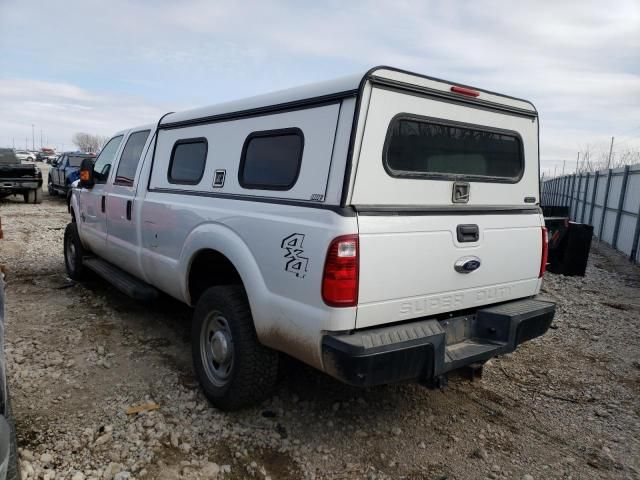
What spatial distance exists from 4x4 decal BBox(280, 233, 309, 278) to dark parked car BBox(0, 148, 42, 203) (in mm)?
16214

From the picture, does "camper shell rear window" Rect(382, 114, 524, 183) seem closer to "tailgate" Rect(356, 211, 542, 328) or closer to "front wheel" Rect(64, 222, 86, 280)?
"tailgate" Rect(356, 211, 542, 328)

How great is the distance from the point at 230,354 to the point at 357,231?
1.42 meters

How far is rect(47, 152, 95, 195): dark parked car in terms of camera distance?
17250 millimetres

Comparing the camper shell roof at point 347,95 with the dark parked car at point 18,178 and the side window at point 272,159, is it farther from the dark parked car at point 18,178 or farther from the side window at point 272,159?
the dark parked car at point 18,178

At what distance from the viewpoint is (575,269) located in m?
7.94

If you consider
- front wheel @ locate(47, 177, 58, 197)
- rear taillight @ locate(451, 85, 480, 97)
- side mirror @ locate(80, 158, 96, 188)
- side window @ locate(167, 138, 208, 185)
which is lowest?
front wheel @ locate(47, 177, 58, 197)

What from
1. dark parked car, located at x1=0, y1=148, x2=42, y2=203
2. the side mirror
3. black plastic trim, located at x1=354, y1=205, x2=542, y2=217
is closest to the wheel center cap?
black plastic trim, located at x1=354, y1=205, x2=542, y2=217

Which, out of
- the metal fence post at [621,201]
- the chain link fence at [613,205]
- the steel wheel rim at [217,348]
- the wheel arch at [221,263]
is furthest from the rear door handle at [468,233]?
the metal fence post at [621,201]

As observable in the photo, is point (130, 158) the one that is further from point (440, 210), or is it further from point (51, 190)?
point (51, 190)

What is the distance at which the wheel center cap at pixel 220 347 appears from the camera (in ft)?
10.9

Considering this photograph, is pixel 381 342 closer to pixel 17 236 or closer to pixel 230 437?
pixel 230 437

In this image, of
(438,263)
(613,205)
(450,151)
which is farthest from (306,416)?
(613,205)

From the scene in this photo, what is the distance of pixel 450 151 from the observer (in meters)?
3.13

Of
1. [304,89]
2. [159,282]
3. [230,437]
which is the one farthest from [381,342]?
[159,282]
